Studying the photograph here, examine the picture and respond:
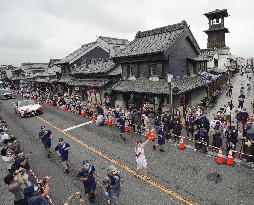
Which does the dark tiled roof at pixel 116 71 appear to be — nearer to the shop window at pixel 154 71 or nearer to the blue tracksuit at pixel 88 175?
the shop window at pixel 154 71

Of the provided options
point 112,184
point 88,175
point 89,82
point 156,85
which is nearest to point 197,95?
point 156,85

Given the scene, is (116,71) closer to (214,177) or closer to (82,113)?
(82,113)

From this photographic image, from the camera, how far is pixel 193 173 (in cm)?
1102

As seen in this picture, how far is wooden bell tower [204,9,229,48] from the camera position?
52753mm

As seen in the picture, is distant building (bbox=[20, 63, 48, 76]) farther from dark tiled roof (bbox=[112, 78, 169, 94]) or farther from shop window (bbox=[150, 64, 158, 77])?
shop window (bbox=[150, 64, 158, 77])

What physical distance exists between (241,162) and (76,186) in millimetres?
8011

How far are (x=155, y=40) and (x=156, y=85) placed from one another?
570 centimetres

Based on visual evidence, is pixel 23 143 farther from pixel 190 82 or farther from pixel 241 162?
pixel 190 82

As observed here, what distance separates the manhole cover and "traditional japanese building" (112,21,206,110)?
33.7 ft

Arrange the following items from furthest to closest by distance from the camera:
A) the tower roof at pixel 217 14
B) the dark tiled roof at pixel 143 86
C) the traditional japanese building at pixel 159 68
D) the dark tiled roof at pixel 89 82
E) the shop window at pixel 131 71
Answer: the tower roof at pixel 217 14, the dark tiled roof at pixel 89 82, the shop window at pixel 131 71, the traditional japanese building at pixel 159 68, the dark tiled roof at pixel 143 86

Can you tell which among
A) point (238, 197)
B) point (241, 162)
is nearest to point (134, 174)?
point (238, 197)

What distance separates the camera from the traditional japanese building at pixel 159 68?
22188 mm

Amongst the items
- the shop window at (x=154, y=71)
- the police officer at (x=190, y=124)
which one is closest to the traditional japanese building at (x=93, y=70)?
the shop window at (x=154, y=71)

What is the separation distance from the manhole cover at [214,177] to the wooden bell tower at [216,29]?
48950 millimetres
